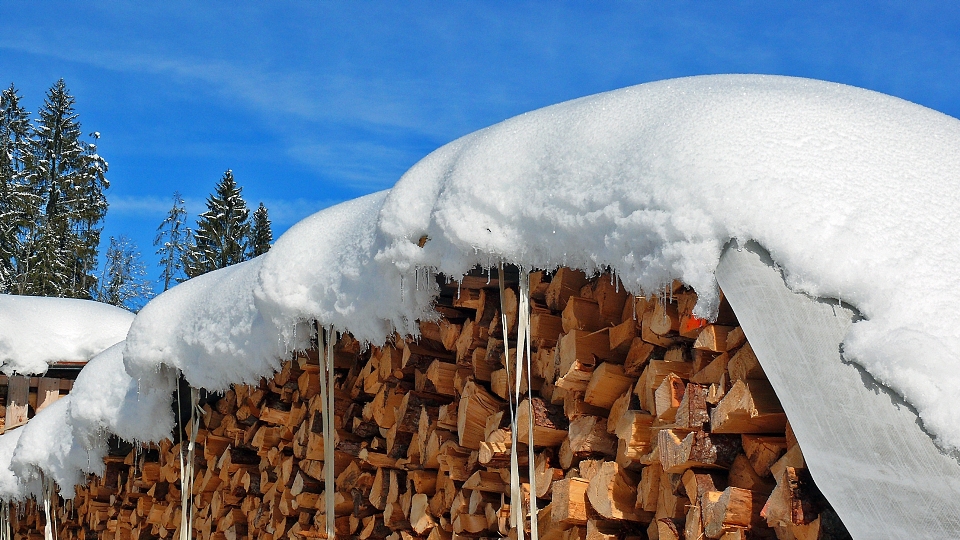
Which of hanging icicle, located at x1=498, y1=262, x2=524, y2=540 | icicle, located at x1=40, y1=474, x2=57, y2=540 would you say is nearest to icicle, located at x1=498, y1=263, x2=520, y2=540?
hanging icicle, located at x1=498, y1=262, x2=524, y2=540

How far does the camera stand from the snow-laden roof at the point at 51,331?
6.34 meters

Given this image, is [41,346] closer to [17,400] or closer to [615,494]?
[17,400]

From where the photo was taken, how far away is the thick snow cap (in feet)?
4.83

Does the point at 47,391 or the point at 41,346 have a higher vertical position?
Answer: the point at 41,346

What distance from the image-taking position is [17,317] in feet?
21.7

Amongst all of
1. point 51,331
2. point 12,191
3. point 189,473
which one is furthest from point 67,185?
point 189,473

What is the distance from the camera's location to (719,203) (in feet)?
5.36

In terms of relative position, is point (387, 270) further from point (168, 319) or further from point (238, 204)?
point (238, 204)

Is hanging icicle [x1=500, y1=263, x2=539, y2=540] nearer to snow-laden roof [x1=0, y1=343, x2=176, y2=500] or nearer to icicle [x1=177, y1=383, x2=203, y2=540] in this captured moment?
icicle [x1=177, y1=383, x2=203, y2=540]

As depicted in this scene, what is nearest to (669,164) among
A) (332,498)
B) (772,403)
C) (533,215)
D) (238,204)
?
(533,215)

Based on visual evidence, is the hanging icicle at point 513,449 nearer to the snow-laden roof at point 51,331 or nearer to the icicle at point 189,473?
the icicle at point 189,473

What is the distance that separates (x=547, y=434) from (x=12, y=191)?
1982 centimetres

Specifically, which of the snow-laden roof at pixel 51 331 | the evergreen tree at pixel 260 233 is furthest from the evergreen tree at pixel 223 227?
the snow-laden roof at pixel 51 331

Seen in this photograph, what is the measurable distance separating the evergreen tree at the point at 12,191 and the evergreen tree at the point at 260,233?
500 centimetres
